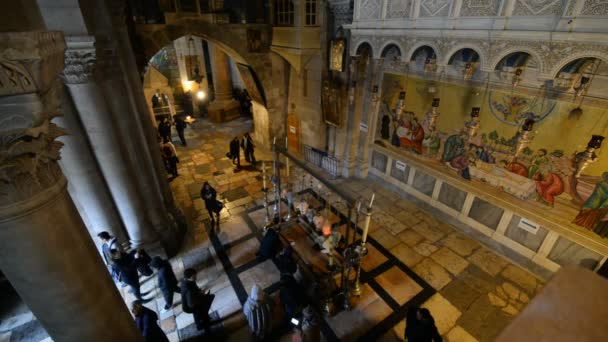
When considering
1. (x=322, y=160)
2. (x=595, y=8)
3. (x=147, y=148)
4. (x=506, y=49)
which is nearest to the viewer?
(x=595, y=8)

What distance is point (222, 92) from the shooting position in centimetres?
1555

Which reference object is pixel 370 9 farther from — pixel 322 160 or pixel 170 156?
pixel 170 156

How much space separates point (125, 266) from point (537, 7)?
7.61 m

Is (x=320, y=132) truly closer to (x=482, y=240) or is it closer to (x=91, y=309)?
(x=482, y=240)

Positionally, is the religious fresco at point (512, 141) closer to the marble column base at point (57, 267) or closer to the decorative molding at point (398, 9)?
the decorative molding at point (398, 9)

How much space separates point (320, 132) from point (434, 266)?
18.6 feet

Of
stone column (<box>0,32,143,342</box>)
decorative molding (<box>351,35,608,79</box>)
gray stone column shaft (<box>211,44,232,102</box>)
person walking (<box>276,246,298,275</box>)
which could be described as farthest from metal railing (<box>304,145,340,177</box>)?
stone column (<box>0,32,143,342</box>)

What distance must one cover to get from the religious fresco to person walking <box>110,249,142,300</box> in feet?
20.9

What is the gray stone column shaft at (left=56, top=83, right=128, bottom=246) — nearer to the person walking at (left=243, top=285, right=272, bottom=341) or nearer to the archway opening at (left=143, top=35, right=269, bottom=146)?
the person walking at (left=243, top=285, right=272, bottom=341)

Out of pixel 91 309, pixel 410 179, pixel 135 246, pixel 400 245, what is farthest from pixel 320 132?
pixel 91 309

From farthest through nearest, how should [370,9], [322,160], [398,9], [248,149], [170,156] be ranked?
1. [248,149]
2. [322,160]
3. [170,156]
4. [370,9]
5. [398,9]

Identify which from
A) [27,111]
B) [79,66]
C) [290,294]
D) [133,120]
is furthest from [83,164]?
[290,294]

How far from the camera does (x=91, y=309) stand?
228 cm

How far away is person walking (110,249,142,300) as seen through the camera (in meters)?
4.61
